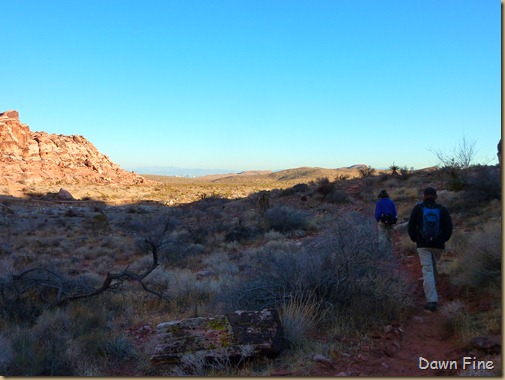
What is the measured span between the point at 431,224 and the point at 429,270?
0.71m

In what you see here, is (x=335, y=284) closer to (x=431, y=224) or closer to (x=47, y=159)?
(x=431, y=224)

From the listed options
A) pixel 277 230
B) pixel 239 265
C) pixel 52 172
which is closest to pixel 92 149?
pixel 52 172

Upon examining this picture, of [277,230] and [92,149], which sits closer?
[277,230]

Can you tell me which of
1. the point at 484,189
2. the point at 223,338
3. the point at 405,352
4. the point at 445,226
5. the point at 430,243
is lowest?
the point at 405,352

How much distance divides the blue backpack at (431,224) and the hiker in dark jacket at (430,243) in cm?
2

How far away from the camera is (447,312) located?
579 cm

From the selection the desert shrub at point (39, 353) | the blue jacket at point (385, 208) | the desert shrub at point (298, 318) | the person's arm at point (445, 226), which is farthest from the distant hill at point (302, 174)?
the desert shrub at point (39, 353)

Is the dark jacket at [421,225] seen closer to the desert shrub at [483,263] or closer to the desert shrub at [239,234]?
the desert shrub at [483,263]

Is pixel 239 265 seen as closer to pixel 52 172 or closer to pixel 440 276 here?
pixel 440 276

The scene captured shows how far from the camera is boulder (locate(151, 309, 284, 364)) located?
4453mm

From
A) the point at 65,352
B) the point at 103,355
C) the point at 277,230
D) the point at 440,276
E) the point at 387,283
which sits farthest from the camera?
the point at 277,230

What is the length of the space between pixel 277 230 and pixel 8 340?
1386 centimetres

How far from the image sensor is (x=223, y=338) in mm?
4570

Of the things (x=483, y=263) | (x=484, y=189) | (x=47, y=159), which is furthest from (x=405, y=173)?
(x=47, y=159)
